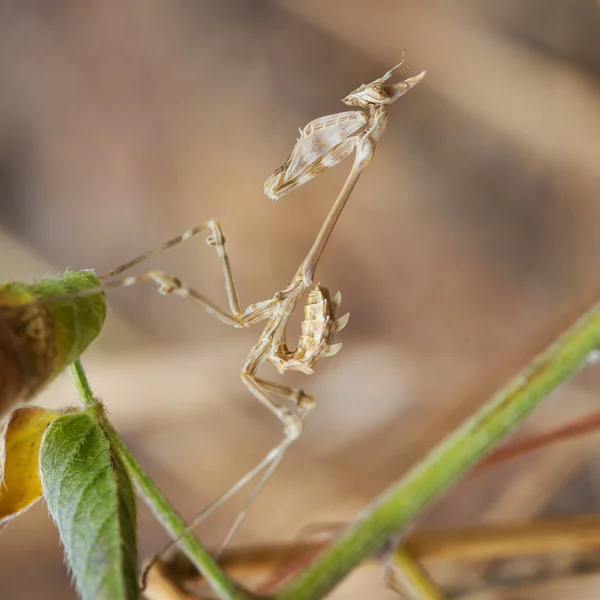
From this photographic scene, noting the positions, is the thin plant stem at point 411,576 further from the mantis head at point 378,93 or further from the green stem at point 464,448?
the mantis head at point 378,93

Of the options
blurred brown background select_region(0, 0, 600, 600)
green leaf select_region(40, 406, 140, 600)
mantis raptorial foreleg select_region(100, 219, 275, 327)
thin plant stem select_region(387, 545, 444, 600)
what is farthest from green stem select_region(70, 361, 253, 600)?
blurred brown background select_region(0, 0, 600, 600)

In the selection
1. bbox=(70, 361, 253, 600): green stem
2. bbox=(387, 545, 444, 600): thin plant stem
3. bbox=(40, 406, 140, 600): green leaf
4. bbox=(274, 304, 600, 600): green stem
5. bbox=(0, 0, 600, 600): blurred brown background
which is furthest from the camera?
bbox=(0, 0, 600, 600): blurred brown background

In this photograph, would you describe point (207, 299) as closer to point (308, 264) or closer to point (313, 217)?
point (308, 264)

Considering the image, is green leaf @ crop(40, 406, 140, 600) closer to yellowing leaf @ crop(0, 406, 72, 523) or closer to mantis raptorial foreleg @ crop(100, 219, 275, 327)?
yellowing leaf @ crop(0, 406, 72, 523)

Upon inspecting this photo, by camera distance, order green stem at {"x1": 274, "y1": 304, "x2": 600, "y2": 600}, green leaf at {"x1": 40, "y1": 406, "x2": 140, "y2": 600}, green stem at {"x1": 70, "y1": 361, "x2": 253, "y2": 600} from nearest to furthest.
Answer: green leaf at {"x1": 40, "y1": 406, "x2": 140, "y2": 600}
green stem at {"x1": 70, "y1": 361, "x2": 253, "y2": 600}
green stem at {"x1": 274, "y1": 304, "x2": 600, "y2": 600}

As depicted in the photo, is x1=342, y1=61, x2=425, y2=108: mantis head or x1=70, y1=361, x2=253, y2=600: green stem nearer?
x1=70, y1=361, x2=253, y2=600: green stem

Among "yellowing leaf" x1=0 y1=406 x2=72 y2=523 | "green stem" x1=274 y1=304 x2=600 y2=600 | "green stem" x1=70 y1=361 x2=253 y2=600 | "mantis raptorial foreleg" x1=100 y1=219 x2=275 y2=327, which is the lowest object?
"green stem" x1=274 y1=304 x2=600 y2=600

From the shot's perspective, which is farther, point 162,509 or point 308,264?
point 308,264

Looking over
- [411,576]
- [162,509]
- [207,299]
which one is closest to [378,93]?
[207,299]

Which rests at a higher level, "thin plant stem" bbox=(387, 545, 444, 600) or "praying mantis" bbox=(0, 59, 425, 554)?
"praying mantis" bbox=(0, 59, 425, 554)
